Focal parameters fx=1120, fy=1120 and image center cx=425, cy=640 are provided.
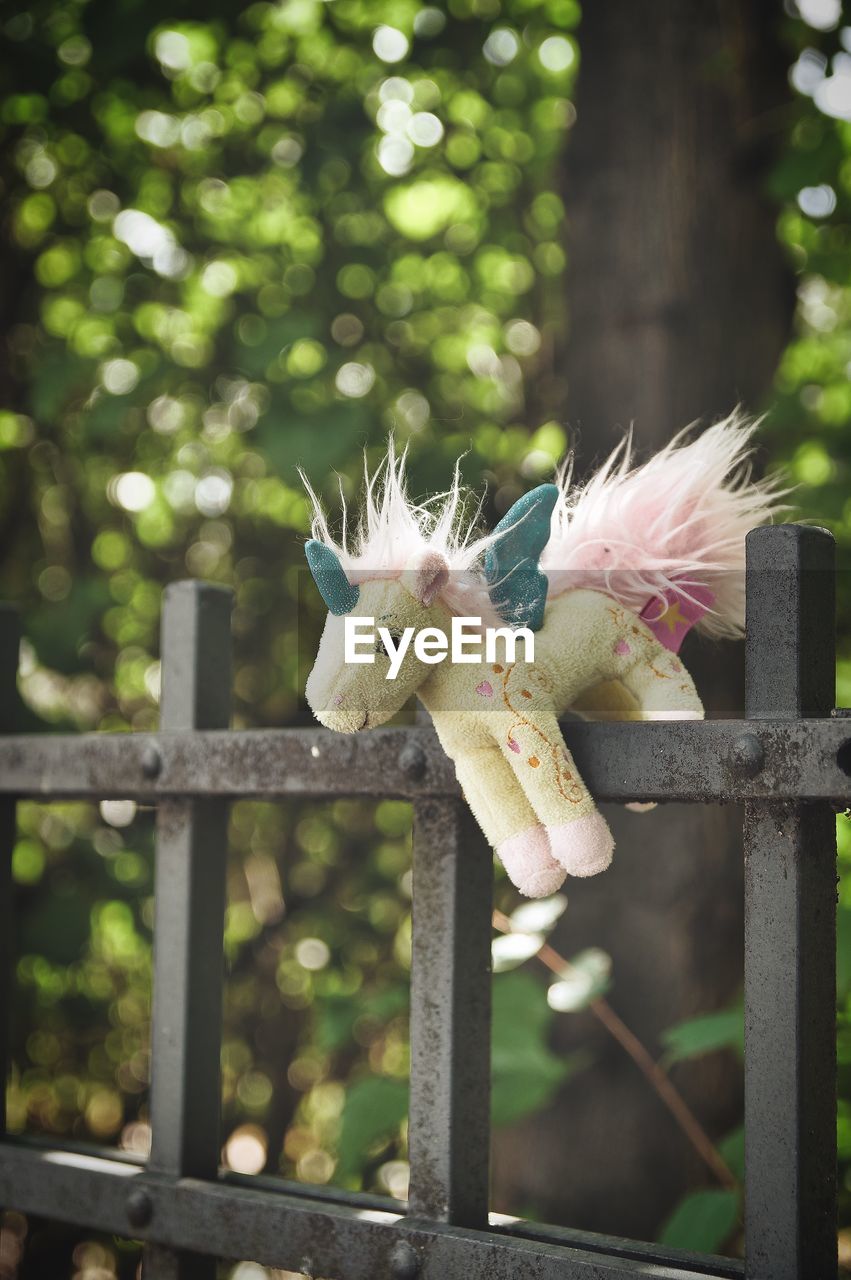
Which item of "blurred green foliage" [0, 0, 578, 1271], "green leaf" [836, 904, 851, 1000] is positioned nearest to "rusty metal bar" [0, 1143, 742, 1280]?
"green leaf" [836, 904, 851, 1000]

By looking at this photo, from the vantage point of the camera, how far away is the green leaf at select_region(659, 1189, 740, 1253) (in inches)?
44.4

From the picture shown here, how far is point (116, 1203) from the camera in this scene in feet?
3.37

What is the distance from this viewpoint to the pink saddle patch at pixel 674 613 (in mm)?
756

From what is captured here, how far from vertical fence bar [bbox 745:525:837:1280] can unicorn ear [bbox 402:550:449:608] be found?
0.74 feet

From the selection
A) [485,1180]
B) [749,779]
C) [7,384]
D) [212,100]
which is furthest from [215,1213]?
[212,100]

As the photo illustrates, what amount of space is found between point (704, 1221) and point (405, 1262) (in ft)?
1.46

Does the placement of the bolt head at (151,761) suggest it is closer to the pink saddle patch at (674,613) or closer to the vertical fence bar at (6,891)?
the vertical fence bar at (6,891)

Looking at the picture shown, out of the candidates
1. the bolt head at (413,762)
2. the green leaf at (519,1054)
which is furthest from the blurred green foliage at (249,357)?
the bolt head at (413,762)

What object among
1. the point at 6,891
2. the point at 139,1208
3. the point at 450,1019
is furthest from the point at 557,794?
the point at 6,891

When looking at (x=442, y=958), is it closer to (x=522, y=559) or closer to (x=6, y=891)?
(x=522, y=559)

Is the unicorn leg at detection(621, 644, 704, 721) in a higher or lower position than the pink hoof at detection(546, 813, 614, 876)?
higher

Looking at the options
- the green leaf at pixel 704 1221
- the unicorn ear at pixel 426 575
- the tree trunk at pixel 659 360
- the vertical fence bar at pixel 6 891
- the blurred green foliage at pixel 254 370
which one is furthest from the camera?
the blurred green foliage at pixel 254 370

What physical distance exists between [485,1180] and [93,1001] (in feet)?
6.36

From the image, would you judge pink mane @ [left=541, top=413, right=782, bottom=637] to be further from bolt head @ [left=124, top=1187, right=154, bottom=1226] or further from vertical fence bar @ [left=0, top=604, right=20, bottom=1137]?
vertical fence bar @ [left=0, top=604, right=20, bottom=1137]
